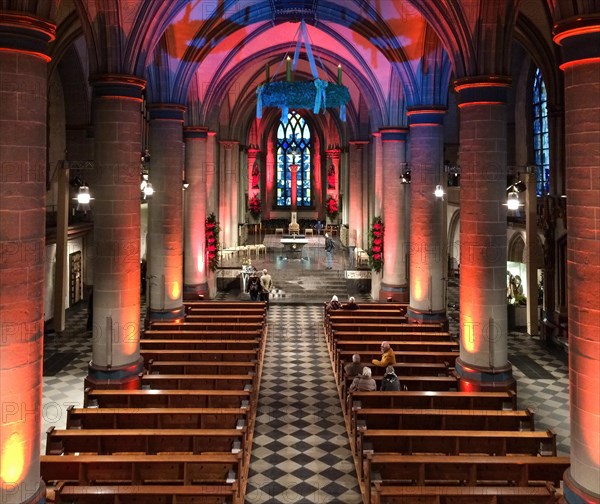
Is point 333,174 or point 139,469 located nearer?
point 139,469

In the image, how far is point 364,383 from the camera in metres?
11.4

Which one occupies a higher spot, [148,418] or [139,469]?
[148,418]

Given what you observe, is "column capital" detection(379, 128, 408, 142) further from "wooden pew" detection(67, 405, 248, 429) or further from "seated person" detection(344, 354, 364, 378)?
"wooden pew" detection(67, 405, 248, 429)

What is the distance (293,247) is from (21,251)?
90.9ft

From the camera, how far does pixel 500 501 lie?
285 inches

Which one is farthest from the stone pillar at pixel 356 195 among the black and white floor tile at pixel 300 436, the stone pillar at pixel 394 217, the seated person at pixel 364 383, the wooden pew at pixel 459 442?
the wooden pew at pixel 459 442

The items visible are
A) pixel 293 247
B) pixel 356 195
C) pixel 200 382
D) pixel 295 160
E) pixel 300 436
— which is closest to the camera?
pixel 300 436

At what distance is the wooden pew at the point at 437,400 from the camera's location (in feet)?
35.7

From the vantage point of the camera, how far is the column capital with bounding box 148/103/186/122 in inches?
707

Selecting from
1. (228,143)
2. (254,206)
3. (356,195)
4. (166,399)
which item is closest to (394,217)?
(356,195)

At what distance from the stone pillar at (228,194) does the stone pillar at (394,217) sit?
A: 12.3 metres

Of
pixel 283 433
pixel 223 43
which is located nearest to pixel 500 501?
pixel 283 433

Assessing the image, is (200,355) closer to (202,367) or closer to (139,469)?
(202,367)

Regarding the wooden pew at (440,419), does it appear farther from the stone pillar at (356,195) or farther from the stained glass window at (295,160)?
the stained glass window at (295,160)
